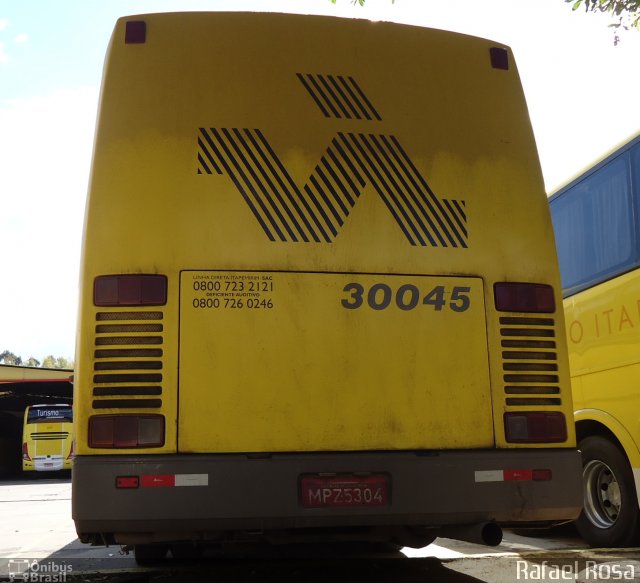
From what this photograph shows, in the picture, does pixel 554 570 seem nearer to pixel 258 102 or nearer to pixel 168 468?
pixel 168 468

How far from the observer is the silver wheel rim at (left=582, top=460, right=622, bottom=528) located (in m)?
6.49

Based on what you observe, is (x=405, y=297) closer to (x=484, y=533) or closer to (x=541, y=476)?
(x=541, y=476)

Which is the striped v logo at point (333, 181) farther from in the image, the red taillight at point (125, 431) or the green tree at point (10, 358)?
the green tree at point (10, 358)

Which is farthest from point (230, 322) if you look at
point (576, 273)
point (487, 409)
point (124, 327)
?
point (576, 273)

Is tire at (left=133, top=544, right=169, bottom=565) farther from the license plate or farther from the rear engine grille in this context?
the rear engine grille

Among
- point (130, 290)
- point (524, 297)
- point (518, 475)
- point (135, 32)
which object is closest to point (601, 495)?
point (518, 475)

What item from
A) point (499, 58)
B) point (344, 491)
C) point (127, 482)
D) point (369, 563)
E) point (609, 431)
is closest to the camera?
point (127, 482)

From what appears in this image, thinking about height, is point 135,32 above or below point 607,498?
above

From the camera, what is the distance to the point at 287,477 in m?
3.96

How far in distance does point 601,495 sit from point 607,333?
143 centimetres

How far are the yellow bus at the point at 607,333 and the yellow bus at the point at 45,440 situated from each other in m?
23.3

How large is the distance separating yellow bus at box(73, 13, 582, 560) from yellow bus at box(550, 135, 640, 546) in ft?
6.42

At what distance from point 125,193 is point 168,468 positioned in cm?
151

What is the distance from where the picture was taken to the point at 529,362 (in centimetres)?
443
